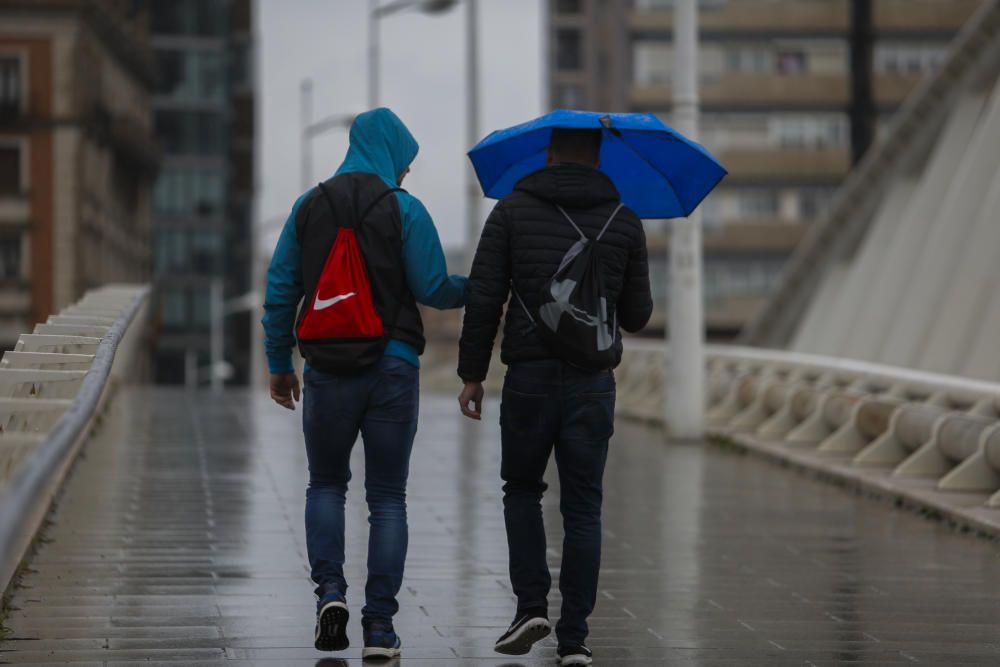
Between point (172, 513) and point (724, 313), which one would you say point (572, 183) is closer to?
point (172, 513)

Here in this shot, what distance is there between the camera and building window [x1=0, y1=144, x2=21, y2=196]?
65.0m

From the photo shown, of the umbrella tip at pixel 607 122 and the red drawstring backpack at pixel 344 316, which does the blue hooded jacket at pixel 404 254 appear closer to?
the red drawstring backpack at pixel 344 316

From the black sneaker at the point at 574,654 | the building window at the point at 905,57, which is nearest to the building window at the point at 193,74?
the building window at the point at 905,57

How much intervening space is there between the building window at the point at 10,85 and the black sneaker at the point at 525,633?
58965mm

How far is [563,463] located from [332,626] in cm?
98

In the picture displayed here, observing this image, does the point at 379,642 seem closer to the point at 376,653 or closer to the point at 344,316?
the point at 376,653

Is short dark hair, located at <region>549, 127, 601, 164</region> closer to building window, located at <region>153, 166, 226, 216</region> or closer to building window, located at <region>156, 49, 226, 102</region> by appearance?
building window, located at <region>153, 166, 226, 216</region>

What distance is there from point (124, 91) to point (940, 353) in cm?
5663

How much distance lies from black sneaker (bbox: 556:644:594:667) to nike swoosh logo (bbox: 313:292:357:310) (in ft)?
4.59

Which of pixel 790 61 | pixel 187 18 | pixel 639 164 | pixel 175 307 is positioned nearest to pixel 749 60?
pixel 790 61

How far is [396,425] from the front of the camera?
23.8 feet

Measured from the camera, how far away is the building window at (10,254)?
63969 millimetres

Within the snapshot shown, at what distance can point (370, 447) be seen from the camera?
24.0 feet

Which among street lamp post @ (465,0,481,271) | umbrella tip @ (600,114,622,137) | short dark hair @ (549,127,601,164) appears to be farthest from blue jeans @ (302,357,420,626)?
street lamp post @ (465,0,481,271)
